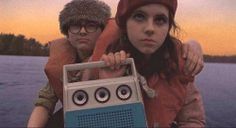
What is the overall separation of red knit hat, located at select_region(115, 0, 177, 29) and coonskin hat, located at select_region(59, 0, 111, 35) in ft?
0.70

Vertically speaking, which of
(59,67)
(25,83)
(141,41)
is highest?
(141,41)

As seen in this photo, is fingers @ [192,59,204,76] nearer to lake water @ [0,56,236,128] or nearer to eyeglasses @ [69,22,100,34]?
eyeglasses @ [69,22,100,34]

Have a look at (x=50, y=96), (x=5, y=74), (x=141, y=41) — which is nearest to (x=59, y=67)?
(x=50, y=96)

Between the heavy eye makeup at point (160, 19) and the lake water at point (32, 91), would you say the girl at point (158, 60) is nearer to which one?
the heavy eye makeup at point (160, 19)

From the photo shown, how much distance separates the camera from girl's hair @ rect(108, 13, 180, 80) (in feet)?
3.64

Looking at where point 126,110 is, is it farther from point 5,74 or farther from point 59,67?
point 5,74

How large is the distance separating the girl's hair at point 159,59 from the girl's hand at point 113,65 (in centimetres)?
7

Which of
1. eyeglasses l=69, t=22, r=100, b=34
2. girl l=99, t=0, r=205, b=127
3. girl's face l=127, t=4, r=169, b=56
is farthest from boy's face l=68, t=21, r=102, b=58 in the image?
girl's face l=127, t=4, r=169, b=56

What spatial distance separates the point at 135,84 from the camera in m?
0.97

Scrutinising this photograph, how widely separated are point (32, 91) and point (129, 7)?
2.16 m

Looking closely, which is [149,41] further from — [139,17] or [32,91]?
[32,91]

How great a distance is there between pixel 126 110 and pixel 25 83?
8.26ft

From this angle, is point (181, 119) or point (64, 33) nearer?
point (181, 119)

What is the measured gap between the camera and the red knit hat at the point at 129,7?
1021 mm
